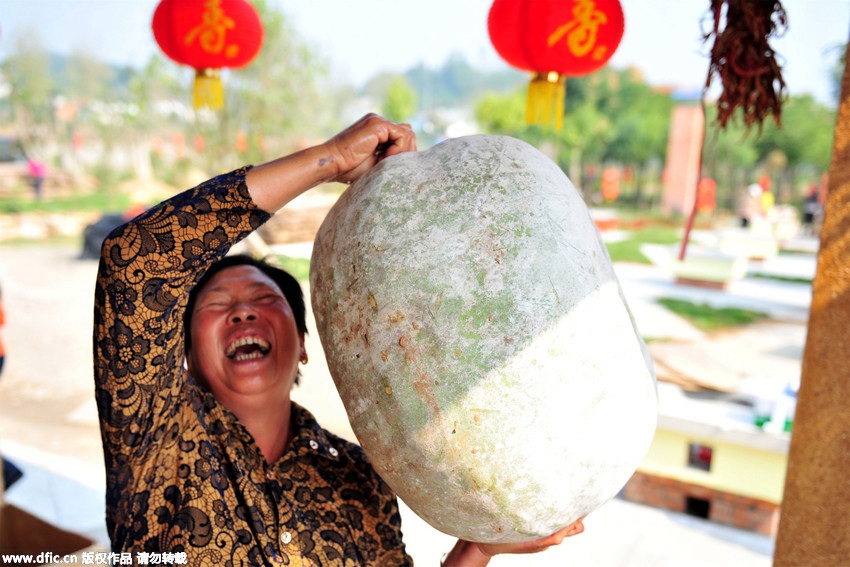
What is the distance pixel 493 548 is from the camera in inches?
48.6

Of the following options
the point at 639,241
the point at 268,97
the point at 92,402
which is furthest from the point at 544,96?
the point at 639,241

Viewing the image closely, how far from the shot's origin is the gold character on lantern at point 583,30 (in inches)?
95.0

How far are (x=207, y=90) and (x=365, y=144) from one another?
8.83 ft

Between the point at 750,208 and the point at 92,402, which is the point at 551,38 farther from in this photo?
the point at 750,208

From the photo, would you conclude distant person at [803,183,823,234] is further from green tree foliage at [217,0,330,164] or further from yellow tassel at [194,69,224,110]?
yellow tassel at [194,69,224,110]

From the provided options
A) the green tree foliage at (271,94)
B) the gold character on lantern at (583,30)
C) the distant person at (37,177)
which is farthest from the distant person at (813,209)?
the distant person at (37,177)

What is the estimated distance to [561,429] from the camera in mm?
1006

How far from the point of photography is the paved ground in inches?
137

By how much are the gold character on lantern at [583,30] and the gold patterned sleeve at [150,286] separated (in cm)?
174

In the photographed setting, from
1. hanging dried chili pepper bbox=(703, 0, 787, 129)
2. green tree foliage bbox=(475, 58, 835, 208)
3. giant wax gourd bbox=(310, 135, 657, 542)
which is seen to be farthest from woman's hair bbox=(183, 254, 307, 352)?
green tree foliage bbox=(475, 58, 835, 208)

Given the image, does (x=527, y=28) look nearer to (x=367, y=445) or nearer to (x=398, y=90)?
(x=367, y=445)

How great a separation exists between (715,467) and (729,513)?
286 millimetres

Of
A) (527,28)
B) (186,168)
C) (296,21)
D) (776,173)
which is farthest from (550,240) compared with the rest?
(776,173)

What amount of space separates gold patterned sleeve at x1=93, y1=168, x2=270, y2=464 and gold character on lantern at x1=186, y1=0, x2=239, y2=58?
94.6 inches
